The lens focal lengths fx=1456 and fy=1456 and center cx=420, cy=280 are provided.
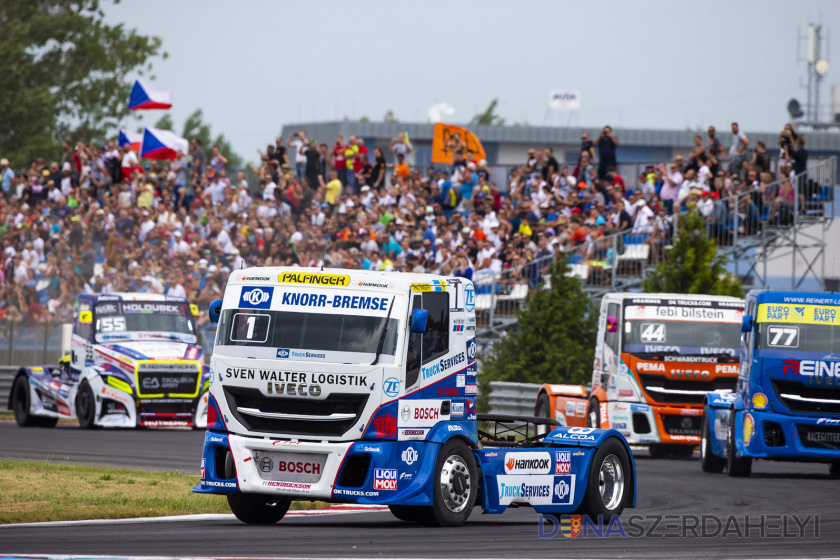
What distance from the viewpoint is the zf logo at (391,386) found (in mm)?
11953

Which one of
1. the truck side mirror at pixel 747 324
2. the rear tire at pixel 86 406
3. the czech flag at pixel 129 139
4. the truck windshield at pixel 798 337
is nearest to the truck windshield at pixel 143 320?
the rear tire at pixel 86 406

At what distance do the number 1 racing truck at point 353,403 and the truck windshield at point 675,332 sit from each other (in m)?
9.56

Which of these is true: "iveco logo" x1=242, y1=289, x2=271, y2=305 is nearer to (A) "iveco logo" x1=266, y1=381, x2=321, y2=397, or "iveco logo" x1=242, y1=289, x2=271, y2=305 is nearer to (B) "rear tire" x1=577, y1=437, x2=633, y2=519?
(A) "iveco logo" x1=266, y1=381, x2=321, y2=397

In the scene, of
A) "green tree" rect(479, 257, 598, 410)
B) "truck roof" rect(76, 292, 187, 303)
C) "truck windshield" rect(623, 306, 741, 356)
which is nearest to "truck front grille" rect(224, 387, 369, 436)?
"truck windshield" rect(623, 306, 741, 356)

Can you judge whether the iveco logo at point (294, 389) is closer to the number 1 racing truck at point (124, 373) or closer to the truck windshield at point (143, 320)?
the number 1 racing truck at point (124, 373)

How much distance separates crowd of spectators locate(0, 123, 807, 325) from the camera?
1138 inches

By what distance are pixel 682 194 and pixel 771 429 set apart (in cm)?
1081

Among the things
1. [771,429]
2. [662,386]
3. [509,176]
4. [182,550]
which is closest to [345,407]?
[182,550]

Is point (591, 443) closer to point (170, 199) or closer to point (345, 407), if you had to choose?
point (345, 407)

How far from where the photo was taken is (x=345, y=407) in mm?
12039

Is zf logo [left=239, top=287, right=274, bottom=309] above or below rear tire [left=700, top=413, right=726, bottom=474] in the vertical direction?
above

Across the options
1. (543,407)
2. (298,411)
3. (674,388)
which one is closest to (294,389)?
(298,411)

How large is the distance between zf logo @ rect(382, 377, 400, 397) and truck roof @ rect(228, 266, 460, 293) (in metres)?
0.78

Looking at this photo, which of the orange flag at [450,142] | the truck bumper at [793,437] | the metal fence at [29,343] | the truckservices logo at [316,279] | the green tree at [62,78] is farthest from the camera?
the green tree at [62,78]
